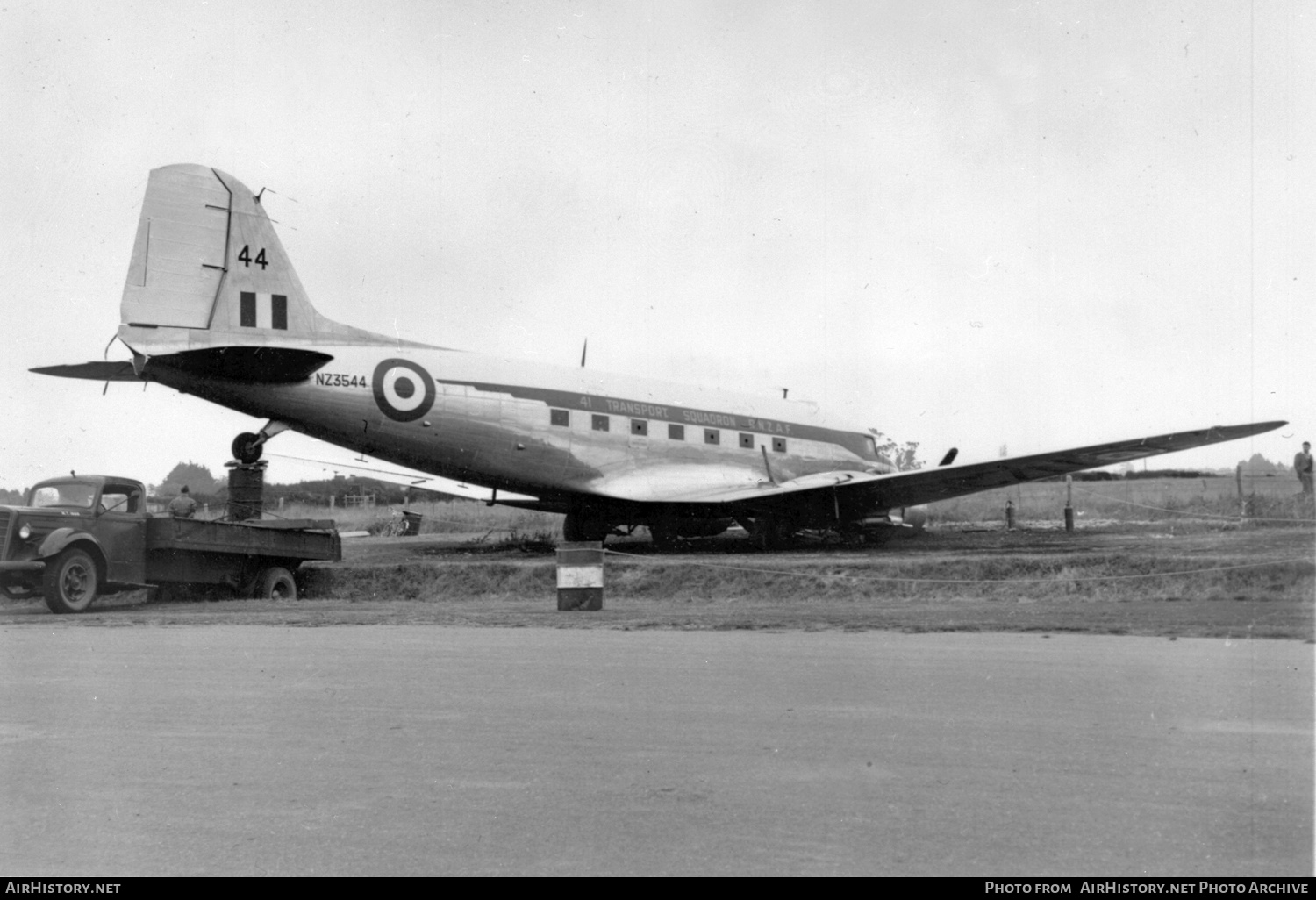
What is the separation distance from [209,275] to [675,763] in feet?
49.3

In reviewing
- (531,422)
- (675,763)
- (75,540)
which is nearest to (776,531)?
(531,422)

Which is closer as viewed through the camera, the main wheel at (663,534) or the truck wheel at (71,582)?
the truck wheel at (71,582)

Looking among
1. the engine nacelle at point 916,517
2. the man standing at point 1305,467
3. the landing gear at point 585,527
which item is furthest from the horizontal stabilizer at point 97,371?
the man standing at point 1305,467

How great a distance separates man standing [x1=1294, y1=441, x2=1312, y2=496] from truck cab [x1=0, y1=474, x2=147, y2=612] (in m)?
23.4

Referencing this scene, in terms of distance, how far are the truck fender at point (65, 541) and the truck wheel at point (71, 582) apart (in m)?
0.13

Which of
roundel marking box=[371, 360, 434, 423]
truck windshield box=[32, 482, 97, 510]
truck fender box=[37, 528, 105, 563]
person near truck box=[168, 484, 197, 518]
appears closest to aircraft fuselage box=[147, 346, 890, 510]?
roundel marking box=[371, 360, 434, 423]

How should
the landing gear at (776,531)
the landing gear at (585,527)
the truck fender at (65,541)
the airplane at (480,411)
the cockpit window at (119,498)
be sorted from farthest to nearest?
1. the landing gear at (585,527)
2. the landing gear at (776,531)
3. the airplane at (480,411)
4. the cockpit window at (119,498)
5. the truck fender at (65,541)

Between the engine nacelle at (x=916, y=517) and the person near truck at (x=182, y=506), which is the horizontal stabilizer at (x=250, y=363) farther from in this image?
the engine nacelle at (x=916, y=517)

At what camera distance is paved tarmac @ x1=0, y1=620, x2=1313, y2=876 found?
13.1 feet

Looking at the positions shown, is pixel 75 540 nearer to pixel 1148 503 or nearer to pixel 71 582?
pixel 71 582

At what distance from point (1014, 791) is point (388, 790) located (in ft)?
8.97

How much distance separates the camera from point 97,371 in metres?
19.1

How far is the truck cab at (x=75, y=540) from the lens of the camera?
579 inches

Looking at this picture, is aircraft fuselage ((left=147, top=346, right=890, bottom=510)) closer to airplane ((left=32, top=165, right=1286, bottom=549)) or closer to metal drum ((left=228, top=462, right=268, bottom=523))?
airplane ((left=32, top=165, right=1286, bottom=549))
